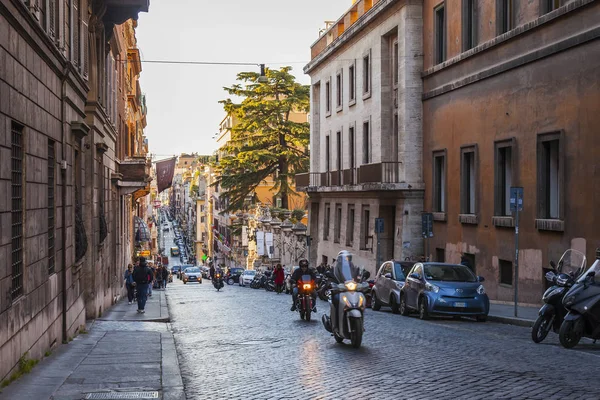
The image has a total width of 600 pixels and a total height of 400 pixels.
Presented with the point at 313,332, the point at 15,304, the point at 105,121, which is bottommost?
the point at 313,332

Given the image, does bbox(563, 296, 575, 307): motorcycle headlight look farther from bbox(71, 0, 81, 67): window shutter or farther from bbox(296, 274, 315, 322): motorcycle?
bbox(71, 0, 81, 67): window shutter

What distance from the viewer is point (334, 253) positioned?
4834 centimetres

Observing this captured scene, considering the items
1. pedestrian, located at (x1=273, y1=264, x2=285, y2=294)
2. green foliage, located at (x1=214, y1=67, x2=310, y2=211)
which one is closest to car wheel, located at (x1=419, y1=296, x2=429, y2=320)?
pedestrian, located at (x1=273, y1=264, x2=285, y2=294)

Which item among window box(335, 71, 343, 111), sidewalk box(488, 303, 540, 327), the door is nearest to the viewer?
sidewalk box(488, 303, 540, 327)

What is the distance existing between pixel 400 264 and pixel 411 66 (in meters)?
12.6

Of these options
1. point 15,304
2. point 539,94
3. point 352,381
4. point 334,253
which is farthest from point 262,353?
point 334,253

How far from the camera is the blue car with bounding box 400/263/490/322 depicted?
69.2ft

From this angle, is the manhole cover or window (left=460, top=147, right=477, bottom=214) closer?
the manhole cover

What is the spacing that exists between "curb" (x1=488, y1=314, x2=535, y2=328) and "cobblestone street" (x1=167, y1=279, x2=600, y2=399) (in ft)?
2.07

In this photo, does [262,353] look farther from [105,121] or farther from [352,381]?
[105,121]

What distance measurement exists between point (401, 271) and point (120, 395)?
1554cm

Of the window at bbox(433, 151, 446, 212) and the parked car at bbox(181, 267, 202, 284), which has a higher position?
the window at bbox(433, 151, 446, 212)

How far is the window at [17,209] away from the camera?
11.0 m

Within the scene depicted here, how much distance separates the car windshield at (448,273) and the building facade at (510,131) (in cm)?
295
